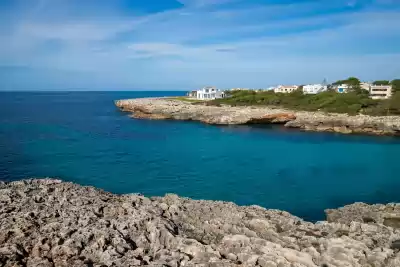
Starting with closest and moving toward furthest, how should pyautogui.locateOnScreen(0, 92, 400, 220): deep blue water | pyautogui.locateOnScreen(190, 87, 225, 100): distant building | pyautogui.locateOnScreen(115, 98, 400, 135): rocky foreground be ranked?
pyautogui.locateOnScreen(0, 92, 400, 220): deep blue water → pyautogui.locateOnScreen(115, 98, 400, 135): rocky foreground → pyautogui.locateOnScreen(190, 87, 225, 100): distant building

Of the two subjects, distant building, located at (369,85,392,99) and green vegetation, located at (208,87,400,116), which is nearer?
green vegetation, located at (208,87,400,116)

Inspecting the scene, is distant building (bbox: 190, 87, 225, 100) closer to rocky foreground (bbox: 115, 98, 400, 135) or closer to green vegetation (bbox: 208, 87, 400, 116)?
green vegetation (bbox: 208, 87, 400, 116)

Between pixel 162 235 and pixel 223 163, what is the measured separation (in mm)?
20941

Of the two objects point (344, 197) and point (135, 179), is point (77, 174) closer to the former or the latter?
point (135, 179)

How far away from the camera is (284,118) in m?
57.0

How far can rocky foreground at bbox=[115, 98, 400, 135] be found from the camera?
4809 centimetres

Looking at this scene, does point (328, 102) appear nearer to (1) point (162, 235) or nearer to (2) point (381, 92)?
(2) point (381, 92)

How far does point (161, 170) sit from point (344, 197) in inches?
540

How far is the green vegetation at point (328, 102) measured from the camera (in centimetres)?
5735

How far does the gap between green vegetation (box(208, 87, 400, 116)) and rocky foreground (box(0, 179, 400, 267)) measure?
50.1 metres

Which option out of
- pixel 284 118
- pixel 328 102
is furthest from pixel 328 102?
pixel 284 118

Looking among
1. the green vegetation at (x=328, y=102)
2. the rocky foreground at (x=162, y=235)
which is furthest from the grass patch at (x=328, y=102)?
the rocky foreground at (x=162, y=235)

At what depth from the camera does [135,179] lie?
2569cm

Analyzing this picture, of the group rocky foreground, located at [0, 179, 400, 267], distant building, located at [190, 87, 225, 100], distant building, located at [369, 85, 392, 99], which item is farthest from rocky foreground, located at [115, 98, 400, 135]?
rocky foreground, located at [0, 179, 400, 267]
